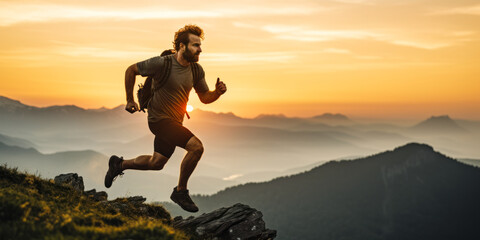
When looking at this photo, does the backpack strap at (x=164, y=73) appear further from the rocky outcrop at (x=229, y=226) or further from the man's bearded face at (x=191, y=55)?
the rocky outcrop at (x=229, y=226)

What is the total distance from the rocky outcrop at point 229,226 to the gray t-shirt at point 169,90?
9.12 feet

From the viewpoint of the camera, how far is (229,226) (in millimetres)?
10711

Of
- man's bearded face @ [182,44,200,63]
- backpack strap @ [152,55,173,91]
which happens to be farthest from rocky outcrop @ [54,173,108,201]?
man's bearded face @ [182,44,200,63]

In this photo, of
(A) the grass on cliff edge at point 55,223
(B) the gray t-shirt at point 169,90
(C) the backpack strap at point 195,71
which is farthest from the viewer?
(C) the backpack strap at point 195,71

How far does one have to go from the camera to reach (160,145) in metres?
11.5

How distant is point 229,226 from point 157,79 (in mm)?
4209

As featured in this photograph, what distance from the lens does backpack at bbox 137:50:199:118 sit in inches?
420

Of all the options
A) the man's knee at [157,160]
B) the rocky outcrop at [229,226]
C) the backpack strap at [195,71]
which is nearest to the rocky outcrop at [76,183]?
the man's knee at [157,160]

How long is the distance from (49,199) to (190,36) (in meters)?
5.15

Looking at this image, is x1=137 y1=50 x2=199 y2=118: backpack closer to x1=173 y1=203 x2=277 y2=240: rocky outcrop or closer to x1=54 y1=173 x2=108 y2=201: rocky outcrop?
x1=173 y1=203 x2=277 y2=240: rocky outcrop

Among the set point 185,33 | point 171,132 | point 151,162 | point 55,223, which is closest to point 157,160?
point 151,162

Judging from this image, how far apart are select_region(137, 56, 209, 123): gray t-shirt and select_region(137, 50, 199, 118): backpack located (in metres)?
0.08

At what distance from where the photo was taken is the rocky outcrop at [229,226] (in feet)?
34.5

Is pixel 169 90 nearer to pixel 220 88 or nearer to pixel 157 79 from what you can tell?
pixel 157 79
